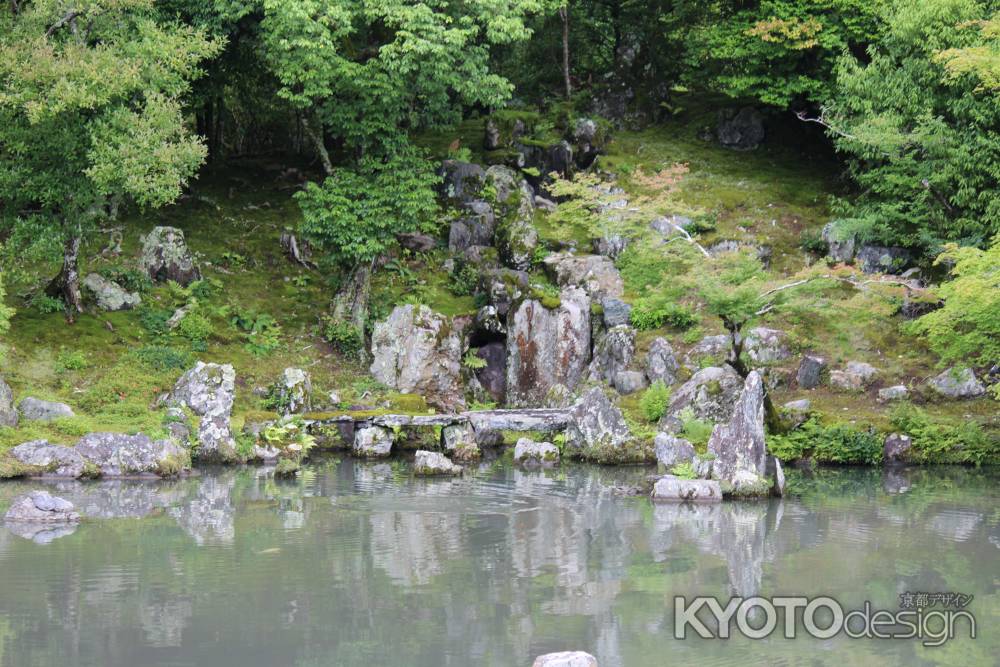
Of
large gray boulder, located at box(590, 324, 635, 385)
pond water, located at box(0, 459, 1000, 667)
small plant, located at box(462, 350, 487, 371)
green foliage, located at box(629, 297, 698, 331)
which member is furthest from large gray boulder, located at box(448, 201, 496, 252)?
pond water, located at box(0, 459, 1000, 667)

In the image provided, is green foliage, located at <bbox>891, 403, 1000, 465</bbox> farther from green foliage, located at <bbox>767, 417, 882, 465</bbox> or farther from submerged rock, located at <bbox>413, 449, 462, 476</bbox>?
submerged rock, located at <bbox>413, 449, 462, 476</bbox>

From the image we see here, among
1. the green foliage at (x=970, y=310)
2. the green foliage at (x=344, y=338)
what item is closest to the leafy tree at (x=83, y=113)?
the green foliage at (x=344, y=338)

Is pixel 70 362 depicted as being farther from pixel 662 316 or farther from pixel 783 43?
pixel 783 43

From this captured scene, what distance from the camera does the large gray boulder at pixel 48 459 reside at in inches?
747

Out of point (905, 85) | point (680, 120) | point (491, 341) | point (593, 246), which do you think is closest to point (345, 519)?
point (491, 341)

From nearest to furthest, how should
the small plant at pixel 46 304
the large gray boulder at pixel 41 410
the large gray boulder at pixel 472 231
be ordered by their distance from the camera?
the large gray boulder at pixel 41 410, the small plant at pixel 46 304, the large gray boulder at pixel 472 231

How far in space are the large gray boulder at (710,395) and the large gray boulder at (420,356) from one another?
19.7ft

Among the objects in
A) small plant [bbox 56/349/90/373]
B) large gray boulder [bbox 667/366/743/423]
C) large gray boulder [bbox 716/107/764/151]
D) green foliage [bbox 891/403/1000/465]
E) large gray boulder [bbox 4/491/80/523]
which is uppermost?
large gray boulder [bbox 716/107/764/151]

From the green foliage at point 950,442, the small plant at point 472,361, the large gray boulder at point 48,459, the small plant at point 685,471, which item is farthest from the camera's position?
the small plant at point 472,361

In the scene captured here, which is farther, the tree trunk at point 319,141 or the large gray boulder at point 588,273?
the large gray boulder at point 588,273

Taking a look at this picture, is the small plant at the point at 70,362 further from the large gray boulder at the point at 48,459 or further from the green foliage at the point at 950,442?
the green foliage at the point at 950,442

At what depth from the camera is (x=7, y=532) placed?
14.6 meters

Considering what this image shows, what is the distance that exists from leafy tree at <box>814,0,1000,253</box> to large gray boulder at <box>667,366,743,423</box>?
24.0 feet

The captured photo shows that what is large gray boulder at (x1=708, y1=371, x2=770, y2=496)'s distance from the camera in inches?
712
